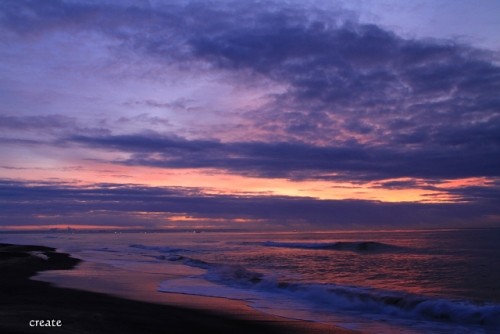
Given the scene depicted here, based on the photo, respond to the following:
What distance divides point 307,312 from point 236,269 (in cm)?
1348

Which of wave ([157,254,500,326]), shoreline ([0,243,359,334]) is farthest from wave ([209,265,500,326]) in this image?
shoreline ([0,243,359,334])

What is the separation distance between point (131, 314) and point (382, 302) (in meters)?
8.62

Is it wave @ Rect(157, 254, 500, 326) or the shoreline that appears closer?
the shoreline

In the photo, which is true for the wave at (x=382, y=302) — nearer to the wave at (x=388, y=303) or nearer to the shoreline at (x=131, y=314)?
the wave at (x=388, y=303)

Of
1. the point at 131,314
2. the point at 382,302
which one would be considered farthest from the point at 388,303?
the point at 131,314

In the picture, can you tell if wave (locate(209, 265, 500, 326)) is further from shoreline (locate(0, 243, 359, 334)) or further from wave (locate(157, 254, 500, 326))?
shoreline (locate(0, 243, 359, 334))

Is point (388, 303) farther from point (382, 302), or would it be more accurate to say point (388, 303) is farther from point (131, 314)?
point (131, 314)

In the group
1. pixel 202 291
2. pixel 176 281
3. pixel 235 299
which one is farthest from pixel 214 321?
pixel 176 281

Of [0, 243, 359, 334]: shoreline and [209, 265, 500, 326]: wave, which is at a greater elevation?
[0, 243, 359, 334]: shoreline

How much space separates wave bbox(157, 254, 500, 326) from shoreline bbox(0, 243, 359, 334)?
3.60 meters

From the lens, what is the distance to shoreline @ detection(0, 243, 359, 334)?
397 inches

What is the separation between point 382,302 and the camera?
15.5m

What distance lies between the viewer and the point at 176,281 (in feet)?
70.9

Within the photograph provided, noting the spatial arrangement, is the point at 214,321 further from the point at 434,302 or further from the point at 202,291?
the point at 434,302
